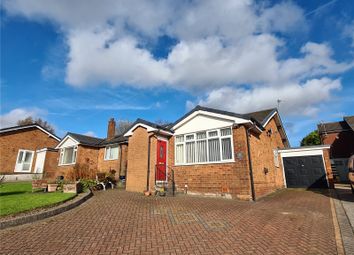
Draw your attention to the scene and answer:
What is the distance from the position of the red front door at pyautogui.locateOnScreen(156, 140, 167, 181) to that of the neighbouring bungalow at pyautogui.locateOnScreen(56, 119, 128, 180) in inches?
237

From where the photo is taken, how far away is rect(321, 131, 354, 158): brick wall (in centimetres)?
2900

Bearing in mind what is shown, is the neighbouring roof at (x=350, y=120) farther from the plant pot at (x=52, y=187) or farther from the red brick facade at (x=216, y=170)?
the plant pot at (x=52, y=187)

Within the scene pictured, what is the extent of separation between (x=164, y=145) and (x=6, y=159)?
1835cm

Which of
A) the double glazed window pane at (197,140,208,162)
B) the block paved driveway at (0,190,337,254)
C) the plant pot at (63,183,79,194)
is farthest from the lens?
the double glazed window pane at (197,140,208,162)

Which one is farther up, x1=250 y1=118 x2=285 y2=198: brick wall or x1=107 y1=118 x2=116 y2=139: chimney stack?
x1=107 y1=118 x2=116 y2=139: chimney stack

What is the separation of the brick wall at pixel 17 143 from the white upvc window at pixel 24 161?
1.04ft

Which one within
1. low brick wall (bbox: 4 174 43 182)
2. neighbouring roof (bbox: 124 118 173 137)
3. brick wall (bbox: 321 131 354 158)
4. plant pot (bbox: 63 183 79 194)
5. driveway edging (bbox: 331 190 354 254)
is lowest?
driveway edging (bbox: 331 190 354 254)

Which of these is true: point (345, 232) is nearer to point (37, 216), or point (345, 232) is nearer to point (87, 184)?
point (37, 216)

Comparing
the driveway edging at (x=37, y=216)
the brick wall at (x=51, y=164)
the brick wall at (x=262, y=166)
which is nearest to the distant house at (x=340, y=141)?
the brick wall at (x=262, y=166)

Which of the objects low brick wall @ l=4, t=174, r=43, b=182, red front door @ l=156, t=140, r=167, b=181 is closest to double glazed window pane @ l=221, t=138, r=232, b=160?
red front door @ l=156, t=140, r=167, b=181

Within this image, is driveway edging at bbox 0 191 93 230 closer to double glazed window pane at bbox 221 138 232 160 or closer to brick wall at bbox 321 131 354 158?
double glazed window pane at bbox 221 138 232 160

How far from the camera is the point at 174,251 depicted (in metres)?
4.16

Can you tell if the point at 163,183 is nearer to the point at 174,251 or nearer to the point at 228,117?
the point at 228,117

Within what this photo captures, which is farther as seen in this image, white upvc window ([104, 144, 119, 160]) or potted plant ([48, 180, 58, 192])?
white upvc window ([104, 144, 119, 160])
